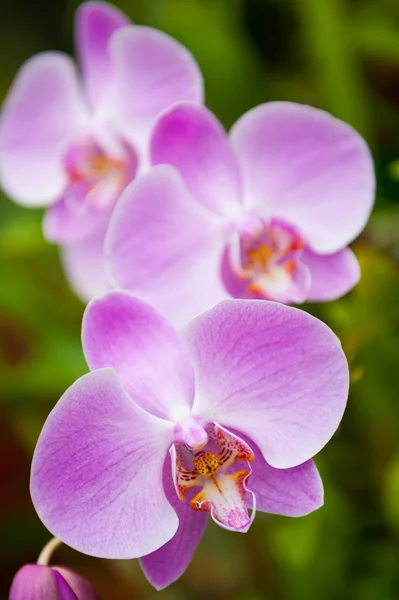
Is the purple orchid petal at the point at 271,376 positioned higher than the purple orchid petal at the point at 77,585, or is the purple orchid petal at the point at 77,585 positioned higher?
the purple orchid petal at the point at 271,376

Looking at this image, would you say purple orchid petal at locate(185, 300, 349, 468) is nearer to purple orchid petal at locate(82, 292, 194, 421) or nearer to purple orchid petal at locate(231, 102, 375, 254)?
purple orchid petal at locate(82, 292, 194, 421)

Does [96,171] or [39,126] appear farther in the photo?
[39,126]

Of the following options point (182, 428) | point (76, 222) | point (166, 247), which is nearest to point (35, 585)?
point (182, 428)

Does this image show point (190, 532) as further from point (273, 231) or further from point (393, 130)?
point (393, 130)

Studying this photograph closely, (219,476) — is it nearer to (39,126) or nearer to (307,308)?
(307,308)

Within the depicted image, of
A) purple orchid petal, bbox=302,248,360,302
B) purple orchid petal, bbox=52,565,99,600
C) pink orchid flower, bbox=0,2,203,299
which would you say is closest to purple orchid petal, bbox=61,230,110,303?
pink orchid flower, bbox=0,2,203,299

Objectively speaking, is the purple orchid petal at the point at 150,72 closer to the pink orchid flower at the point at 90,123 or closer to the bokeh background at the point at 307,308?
the pink orchid flower at the point at 90,123

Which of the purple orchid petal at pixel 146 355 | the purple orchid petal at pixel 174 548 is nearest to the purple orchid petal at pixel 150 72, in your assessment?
the purple orchid petal at pixel 146 355
